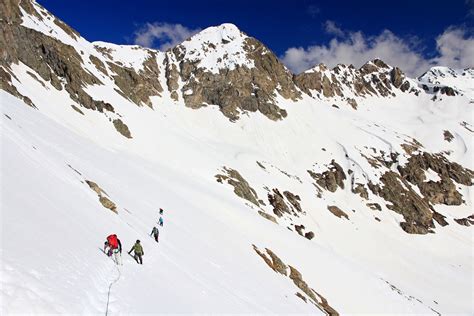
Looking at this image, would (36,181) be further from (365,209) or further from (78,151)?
(365,209)

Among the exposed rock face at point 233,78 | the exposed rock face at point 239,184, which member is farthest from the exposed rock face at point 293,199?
the exposed rock face at point 233,78

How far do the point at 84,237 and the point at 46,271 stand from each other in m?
5.61

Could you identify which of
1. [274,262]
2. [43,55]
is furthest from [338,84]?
[274,262]

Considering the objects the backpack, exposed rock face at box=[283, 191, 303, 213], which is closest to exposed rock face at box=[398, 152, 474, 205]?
exposed rock face at box=[283, 191, 303, 213]

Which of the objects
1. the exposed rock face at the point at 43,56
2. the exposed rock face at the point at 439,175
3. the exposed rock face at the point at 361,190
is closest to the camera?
the exposed rock face at the point at 43,56

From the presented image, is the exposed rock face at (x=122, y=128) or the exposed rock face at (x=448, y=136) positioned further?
the exposed rock face at (x=448, y=136)

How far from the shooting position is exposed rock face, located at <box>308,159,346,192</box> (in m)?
101

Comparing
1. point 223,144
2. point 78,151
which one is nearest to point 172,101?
point 223,144

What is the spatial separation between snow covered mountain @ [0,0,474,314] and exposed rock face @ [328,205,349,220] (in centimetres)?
54

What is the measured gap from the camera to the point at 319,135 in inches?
4833

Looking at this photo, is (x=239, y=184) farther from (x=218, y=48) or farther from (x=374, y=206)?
(x=218, y=48)

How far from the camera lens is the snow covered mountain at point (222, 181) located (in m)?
14.9

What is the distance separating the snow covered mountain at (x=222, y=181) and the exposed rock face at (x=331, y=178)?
0.42 meters

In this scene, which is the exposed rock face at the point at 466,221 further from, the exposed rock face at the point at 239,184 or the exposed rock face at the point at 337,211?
the exposed rock face at the point at 239,184
